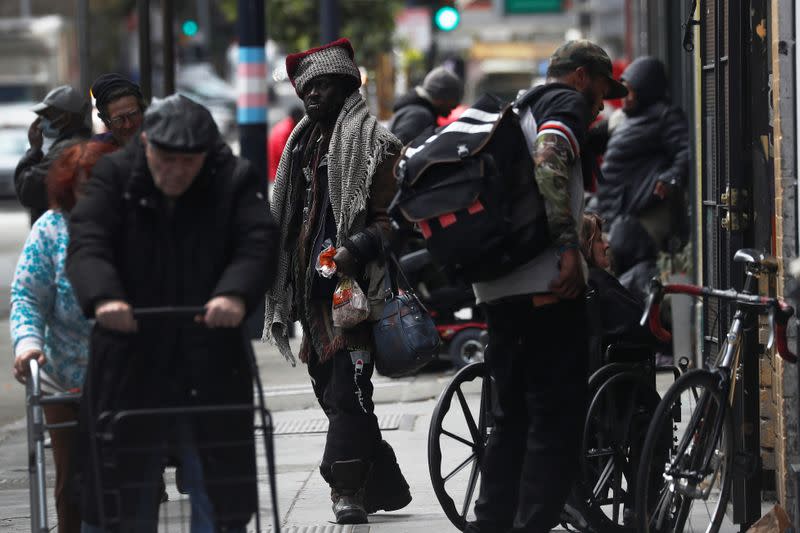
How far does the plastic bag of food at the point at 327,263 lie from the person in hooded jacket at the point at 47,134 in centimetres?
185

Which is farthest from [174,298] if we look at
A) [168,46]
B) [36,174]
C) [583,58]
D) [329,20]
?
[329,20]

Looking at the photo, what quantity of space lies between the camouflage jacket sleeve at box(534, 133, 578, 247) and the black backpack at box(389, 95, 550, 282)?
0.24ft

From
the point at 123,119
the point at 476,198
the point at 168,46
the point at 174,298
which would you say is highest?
the point at 168,46

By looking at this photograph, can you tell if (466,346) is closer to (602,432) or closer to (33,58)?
(602,432)

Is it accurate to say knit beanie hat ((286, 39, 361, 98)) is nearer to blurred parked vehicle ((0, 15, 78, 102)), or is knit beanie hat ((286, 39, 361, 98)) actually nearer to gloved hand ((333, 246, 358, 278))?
gloved hand ((333, 246, 358, 278))

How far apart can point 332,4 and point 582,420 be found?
11.1 metres

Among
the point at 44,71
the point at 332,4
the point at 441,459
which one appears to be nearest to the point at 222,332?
the point at 441,459

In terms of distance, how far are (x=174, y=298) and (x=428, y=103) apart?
7284 mm

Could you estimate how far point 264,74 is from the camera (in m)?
13.0

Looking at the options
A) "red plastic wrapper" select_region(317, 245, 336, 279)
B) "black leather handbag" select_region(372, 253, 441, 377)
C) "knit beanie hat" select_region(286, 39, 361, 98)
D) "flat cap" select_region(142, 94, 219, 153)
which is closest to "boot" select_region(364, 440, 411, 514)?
"black leather handbag" select_region(372, 253, 441, 377)

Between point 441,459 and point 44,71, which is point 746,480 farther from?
point 44,71

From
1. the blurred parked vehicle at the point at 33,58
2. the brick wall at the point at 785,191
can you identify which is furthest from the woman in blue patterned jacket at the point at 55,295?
the blurred parked vehicle at the point at 33,58

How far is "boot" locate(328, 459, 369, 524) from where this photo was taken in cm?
638

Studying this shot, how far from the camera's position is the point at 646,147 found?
428 inches
